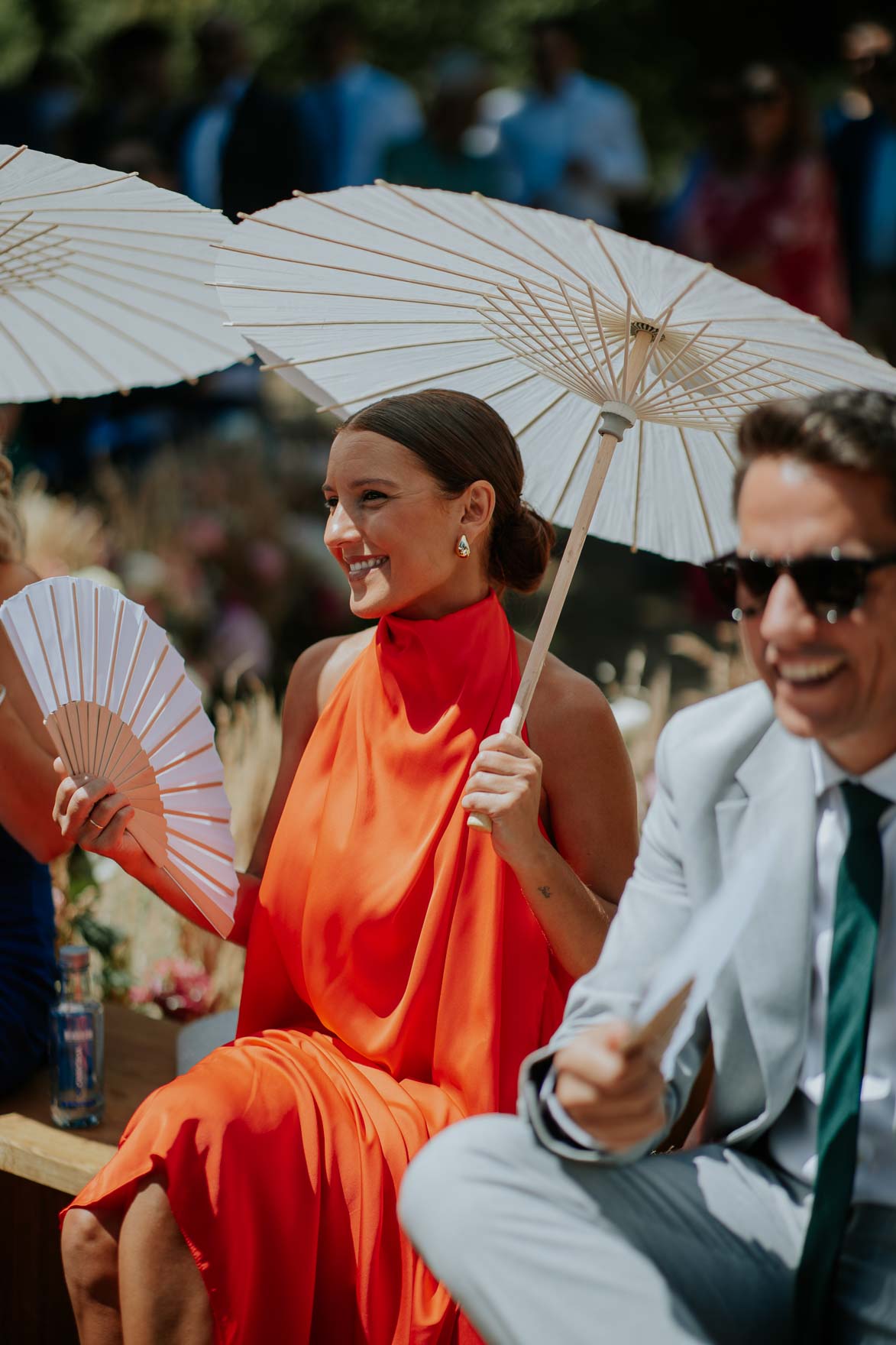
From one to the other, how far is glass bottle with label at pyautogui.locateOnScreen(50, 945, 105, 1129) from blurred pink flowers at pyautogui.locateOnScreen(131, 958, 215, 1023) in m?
0.86

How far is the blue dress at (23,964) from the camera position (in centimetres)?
310

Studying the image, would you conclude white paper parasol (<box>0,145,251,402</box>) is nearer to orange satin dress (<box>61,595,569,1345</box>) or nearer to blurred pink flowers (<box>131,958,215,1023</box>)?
orange satin dress (<box>61,595,569,1345</box>)

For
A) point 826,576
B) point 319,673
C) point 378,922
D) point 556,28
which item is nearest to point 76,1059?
point 378,922

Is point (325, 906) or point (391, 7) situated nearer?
point (325, 906)

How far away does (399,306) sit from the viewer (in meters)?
2.85

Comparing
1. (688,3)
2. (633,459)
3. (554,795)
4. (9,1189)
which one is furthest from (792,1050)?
(688,3)

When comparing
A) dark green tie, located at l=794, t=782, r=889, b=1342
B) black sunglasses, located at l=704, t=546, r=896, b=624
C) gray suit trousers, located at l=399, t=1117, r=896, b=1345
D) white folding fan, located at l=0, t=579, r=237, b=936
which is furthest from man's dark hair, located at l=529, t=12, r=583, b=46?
gray suit trousers, located at l=399, t=1117, r=896, b=1345

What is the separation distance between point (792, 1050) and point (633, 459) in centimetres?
152

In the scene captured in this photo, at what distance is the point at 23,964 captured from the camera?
3.17 meters

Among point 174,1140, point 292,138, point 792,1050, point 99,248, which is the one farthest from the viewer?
point 292,138

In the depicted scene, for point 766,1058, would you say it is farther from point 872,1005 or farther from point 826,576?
point 826,576

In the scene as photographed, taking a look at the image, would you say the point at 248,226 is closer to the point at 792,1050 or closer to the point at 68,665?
the point at 68,665

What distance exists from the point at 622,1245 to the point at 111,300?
7.03ft

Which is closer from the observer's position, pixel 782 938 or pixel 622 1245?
pixel 622 1245
